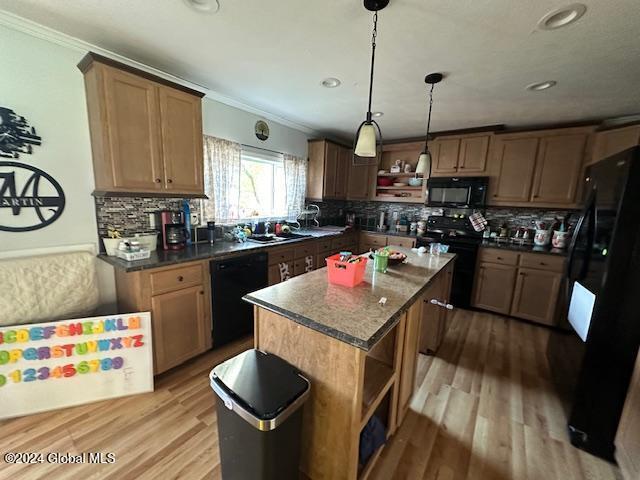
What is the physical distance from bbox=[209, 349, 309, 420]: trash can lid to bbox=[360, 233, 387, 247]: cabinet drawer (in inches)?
127

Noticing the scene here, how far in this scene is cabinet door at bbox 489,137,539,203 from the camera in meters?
3.16

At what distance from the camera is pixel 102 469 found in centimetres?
133

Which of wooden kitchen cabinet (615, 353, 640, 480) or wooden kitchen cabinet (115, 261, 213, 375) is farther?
wooden kitchen cabinet (115, 261, 213, 375)

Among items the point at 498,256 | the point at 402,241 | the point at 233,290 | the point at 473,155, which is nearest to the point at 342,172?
the point at 402,241

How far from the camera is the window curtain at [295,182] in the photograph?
367cm

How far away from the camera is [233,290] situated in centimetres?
235

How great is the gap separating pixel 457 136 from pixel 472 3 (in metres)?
2.55

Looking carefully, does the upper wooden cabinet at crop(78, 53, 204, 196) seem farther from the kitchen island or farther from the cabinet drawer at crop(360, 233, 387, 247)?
the cabinet drawer at crop(360, 233, 387, 247)

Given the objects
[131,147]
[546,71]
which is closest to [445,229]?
[546,71]

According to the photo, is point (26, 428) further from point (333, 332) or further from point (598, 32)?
point (598, 32)

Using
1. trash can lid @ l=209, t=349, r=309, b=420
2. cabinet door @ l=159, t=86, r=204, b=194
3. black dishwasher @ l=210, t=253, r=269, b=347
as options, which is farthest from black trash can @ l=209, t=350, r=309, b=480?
cabinet door @ l=159, t=86, r=204, b=194

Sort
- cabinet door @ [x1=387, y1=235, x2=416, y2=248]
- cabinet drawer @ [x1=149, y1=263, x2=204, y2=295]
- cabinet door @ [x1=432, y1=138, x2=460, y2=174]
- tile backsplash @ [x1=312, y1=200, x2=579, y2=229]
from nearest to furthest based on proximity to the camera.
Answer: cabinet drawer @ [x1=149, y1=263, x2=204, y2=295] → tile backsplash @ [x1=312, y1=200, x2=579, y2=229] → cabinet door @ [x1=432, y1=138, x2=460, y2=174] → cabinet door @ [x1=387, y1=235, x2=416, y2=248]

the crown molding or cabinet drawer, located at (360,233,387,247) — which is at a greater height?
the crown molding

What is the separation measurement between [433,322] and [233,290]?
184cm
